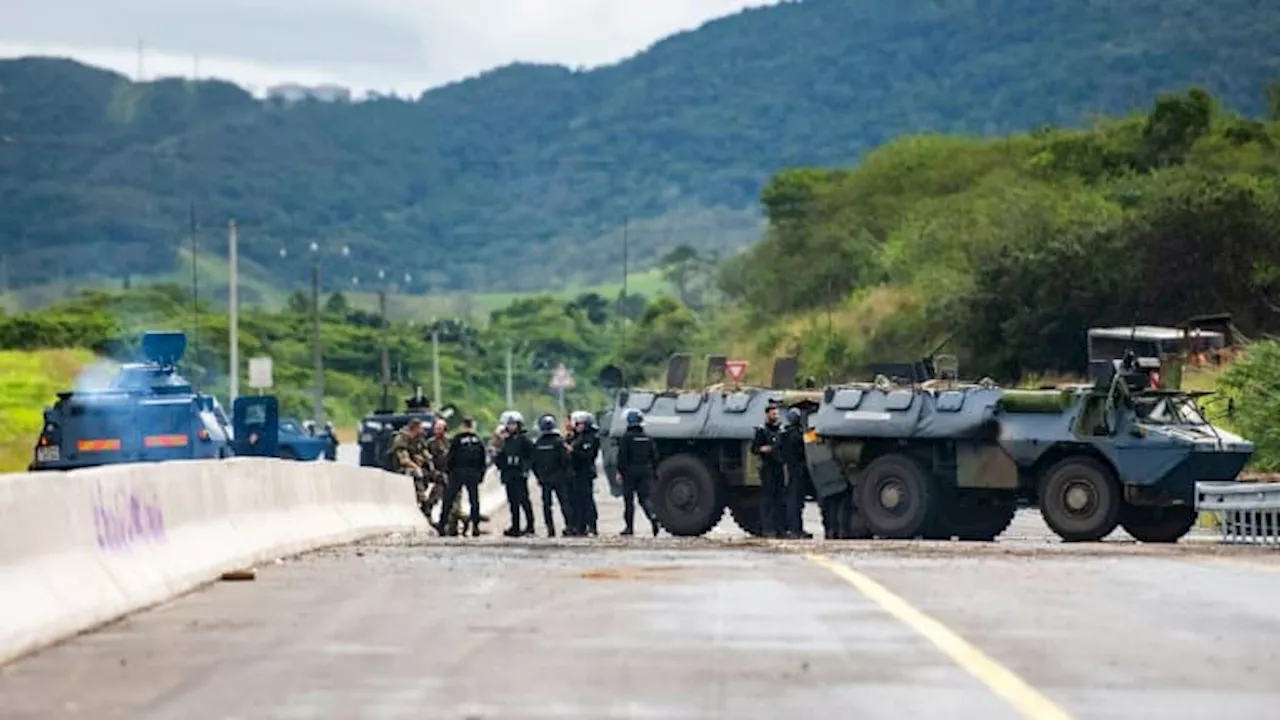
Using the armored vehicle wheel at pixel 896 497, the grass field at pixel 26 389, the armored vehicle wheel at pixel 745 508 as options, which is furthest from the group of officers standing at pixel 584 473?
the grass field at pixel 26 389

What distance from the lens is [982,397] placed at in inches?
1345

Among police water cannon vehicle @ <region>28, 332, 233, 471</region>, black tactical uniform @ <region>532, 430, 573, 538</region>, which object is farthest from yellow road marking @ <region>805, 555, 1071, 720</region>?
police water cannon vehicle @ <region>28, 332, 233, 471</region>

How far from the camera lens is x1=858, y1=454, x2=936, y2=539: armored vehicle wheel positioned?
112 ft

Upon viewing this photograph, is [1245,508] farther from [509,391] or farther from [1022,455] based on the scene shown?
[509,391]

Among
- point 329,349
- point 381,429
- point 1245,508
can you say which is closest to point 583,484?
point 1245,508

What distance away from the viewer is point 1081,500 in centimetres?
3288

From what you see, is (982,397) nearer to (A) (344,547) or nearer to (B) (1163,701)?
(A) (344,547)

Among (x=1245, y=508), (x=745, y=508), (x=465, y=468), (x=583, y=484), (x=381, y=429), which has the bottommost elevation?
(x=745, y=508)

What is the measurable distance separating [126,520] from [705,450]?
2003cm

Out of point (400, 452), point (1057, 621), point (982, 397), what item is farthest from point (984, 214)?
point (1057, 621)

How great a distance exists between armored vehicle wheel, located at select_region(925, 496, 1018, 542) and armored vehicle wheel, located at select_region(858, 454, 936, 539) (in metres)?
0.29

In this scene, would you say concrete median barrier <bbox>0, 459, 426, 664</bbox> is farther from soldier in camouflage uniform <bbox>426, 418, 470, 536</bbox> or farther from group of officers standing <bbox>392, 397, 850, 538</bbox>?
soldier in camouflage uniform <bbox>426, 418, 470, 536</bbox>

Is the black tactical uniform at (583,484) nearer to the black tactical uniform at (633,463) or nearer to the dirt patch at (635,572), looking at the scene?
the black tactical uniform at (633,463)

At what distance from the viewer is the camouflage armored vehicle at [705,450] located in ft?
123
